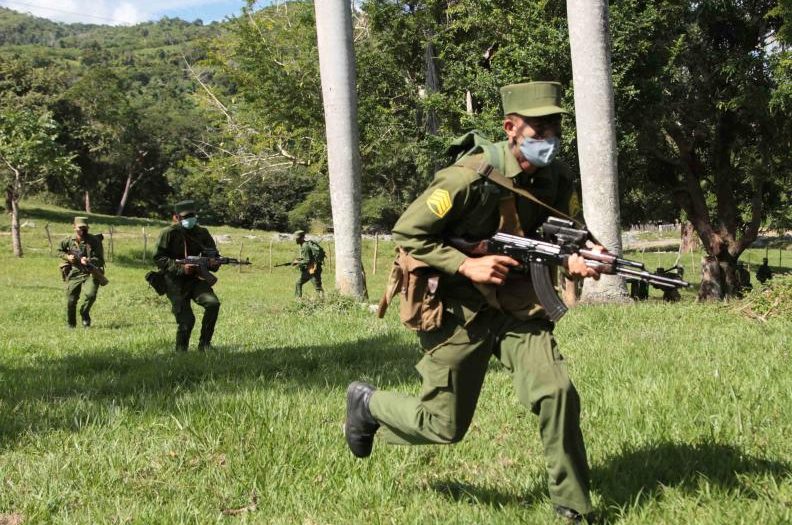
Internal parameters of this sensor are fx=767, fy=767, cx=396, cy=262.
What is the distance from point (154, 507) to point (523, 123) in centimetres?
265

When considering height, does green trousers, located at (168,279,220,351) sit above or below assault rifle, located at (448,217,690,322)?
below

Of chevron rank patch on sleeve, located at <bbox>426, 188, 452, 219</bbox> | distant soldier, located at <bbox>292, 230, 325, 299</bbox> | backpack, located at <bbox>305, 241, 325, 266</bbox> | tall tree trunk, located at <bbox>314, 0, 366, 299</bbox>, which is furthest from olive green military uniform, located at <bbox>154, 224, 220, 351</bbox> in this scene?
backpack, located at <bbox>305, 241, 325, 266</bbox>

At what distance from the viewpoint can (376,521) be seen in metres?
3.61

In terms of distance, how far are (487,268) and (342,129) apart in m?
11.1

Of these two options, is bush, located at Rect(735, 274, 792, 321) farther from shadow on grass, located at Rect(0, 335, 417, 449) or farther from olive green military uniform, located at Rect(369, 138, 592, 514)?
olive green military uniform, located at Rect(369, 138, 592, 514)

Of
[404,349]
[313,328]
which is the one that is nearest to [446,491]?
[404,349]

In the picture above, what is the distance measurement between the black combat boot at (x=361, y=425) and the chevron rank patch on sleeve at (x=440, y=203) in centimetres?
118

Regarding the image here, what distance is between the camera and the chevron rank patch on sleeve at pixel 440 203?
3.67 m

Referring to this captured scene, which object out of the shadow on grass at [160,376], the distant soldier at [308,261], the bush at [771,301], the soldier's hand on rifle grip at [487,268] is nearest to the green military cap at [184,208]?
the shadow on grass at [160,376]

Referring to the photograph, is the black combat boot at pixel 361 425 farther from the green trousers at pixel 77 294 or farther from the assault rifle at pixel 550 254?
the green trousers at pixel 77 294

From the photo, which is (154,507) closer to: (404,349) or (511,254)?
(511,254)

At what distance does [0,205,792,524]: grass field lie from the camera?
12.3 feet

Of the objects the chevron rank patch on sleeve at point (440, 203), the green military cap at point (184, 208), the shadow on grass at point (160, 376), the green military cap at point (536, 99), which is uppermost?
the green military cap at point (536, 99)

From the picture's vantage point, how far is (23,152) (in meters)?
31.9
